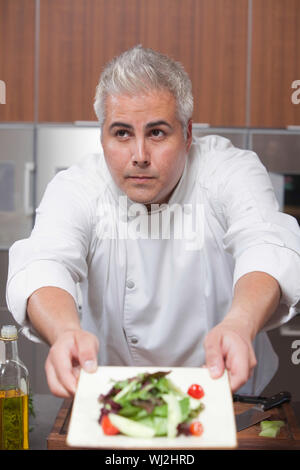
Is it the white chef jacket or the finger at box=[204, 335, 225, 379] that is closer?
the finger at box=[204, 335, 225, 379]

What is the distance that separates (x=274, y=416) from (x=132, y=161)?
33cm

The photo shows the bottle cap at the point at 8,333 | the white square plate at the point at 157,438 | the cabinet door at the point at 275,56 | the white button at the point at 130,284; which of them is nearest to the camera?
the white square plate at the point at 157,438

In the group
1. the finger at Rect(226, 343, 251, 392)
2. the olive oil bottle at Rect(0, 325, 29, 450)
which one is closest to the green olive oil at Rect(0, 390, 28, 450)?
the olive oil bottle at Rect(0, 325, 29, 450)

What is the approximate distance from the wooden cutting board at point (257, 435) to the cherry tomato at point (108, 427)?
6.2 inches

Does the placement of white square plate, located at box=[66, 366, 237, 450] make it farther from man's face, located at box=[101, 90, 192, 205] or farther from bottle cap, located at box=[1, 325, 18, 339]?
man's face, located at box=[101, 90, 192, 205]

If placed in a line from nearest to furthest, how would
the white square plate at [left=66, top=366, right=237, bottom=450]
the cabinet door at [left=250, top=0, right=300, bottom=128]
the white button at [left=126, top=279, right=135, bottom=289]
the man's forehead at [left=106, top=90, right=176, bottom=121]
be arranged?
the white square plate at [left=66, top=366, right=237, bottom=450], the man's forehead at [left=106, top=90, right=176, bottom=121], the white button at [left=126, top=279, right=135, bottom=289], the cabinet door at [left=250, top=0, right=300, bottom=128]

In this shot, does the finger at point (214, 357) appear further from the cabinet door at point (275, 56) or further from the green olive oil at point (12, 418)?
the cabinet door at point (275, 56)

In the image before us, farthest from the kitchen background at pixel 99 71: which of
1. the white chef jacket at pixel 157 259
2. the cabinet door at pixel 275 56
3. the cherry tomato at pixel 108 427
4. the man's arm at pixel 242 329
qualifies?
the cherry tomato at pixel 108 427

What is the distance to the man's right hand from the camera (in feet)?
1.63

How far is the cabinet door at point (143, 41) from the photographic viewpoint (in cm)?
96

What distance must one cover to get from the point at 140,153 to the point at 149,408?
33 cm

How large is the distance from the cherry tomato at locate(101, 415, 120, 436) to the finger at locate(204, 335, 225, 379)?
10 centimetres

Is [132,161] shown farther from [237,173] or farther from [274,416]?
[274,416]
